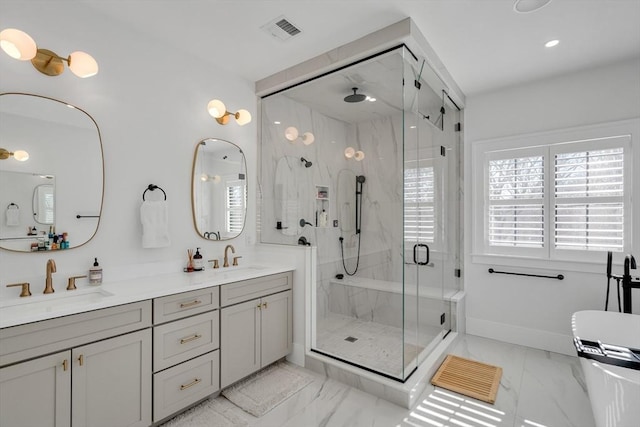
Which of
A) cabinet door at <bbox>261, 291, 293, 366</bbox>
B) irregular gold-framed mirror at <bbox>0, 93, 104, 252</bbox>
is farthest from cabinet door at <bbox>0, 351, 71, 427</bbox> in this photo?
cabinet door at <bbox>261, 291, 293, 366</bbox>

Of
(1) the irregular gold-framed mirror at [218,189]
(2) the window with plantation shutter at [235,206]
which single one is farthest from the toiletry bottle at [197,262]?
(2) the window with plantation shutter at [235,206]

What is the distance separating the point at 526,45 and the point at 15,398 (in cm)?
406

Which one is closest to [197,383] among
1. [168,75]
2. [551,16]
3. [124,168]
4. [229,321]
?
[229,321]

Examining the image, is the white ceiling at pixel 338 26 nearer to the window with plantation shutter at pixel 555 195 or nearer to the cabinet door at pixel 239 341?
the window with plantation shutter at pixel 555 195

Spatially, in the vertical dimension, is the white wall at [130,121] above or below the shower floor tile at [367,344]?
above

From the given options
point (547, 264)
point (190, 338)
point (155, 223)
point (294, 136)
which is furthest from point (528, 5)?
point (190, 338)

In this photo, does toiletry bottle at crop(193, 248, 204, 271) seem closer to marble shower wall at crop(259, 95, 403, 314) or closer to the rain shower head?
marble shower wall at crop(259, 95, 403, 314)

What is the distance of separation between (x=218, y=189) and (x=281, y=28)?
57.6 inches

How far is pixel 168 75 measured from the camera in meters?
2.62

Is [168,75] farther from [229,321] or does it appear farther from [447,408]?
[447,408]

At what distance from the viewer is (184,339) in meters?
2.10

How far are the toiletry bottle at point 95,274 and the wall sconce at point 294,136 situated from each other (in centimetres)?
201

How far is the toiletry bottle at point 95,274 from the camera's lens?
2.12 meters

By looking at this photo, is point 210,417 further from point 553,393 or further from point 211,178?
point 553,393
